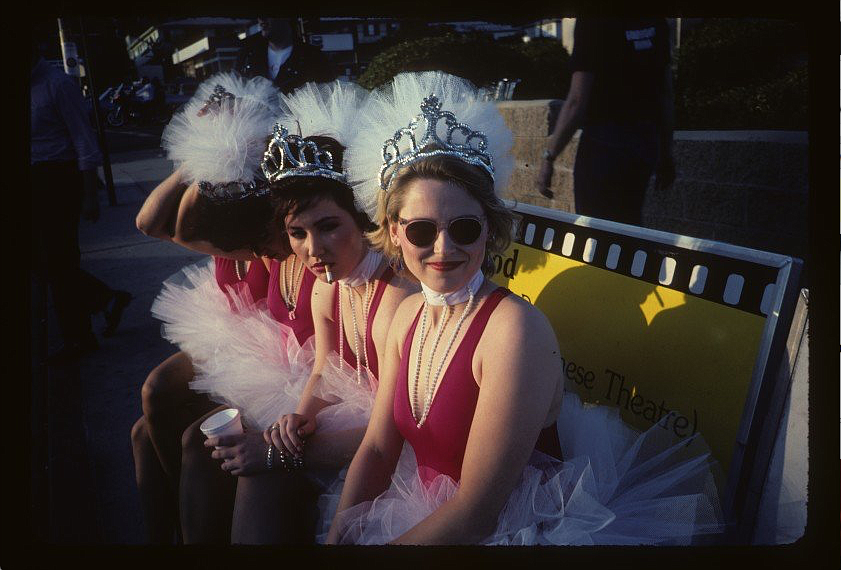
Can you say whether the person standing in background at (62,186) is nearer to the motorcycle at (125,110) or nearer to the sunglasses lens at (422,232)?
the sunglasses lens at (422,232)

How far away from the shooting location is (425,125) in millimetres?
1666

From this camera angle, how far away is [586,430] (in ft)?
6.14

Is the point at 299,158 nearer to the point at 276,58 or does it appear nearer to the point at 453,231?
the point at 453,231

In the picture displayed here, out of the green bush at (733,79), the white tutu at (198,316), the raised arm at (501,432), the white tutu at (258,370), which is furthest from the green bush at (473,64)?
the raised arm at (501,432)

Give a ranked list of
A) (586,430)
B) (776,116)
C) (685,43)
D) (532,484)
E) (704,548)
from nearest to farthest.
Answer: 1. (704,548)
2. (532,484)
3. (586,430)
4. (776,116)
5. (685,43)

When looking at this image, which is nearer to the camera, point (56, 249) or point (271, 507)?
point (271, 507)

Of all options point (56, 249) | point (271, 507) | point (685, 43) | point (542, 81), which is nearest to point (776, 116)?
point (685, 43)

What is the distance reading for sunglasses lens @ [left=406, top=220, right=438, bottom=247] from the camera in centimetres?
162

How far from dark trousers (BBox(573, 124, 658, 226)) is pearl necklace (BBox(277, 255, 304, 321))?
1.72 m

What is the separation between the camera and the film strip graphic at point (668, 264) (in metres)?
1.68

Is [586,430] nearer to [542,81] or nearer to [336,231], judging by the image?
[336,231]

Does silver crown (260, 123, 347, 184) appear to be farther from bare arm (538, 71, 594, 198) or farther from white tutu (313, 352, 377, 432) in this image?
bare arm (538, 71, 594, 198)

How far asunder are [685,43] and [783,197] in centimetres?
504

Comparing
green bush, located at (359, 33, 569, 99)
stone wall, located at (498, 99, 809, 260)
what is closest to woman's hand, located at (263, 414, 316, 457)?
stone wall, located at (498, 99, 809, 260)
